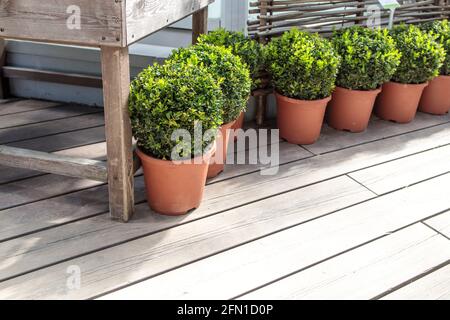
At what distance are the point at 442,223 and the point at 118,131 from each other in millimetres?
1344

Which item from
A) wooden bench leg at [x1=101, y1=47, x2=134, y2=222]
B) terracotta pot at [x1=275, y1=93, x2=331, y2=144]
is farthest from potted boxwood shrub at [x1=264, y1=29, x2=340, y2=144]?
wooden bench leg at [x1=101, y1=47, x2=134, y2=222]

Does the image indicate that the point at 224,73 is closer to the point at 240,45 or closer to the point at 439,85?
the point at 240,45

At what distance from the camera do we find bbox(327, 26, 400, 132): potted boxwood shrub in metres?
2.79

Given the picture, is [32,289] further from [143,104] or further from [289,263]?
[289,263]

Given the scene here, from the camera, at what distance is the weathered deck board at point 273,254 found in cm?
179

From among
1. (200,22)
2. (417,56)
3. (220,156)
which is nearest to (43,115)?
(200,22)

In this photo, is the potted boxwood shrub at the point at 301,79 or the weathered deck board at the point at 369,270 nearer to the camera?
the weathered deck board at the point at 369,270

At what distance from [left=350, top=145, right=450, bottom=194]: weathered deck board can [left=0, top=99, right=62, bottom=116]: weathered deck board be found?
1871 mm

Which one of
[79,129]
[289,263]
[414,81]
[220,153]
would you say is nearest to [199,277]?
[289,263]

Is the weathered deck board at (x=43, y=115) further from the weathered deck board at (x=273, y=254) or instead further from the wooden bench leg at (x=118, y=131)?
the weathered deck board at (x=273, y=254)

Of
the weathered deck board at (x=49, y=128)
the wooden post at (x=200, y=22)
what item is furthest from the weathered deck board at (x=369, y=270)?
the weathered deck board at (x=49, y=128)

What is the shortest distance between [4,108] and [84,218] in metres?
1.41

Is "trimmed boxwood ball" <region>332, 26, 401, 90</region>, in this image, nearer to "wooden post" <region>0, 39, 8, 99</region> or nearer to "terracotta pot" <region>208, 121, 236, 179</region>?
"terracotta pot" <region>208, 121, 236, 179</region>

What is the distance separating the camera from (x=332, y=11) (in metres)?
3.12
